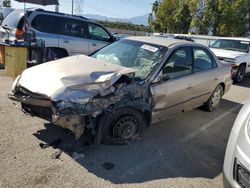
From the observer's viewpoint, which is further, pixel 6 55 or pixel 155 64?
pixel 6 55

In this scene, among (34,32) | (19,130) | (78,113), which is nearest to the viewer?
(78,113)

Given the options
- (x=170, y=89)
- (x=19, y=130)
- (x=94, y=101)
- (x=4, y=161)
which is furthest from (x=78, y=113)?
(x=170, y=89)

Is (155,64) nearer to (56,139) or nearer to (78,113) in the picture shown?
(78,113)

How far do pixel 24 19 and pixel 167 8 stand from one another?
28897mm

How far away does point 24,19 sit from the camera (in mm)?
8086

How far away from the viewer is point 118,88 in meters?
3.86

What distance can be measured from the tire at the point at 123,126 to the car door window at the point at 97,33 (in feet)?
19.3

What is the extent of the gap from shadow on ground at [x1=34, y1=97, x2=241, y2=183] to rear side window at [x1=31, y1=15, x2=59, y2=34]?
4581 mm

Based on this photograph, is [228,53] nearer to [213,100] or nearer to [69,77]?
[213,100]

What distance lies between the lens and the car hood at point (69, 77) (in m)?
3.65

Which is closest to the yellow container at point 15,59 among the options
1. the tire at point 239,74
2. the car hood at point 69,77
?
the car hood at point 69,77

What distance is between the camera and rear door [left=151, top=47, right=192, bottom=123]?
4.43 meters

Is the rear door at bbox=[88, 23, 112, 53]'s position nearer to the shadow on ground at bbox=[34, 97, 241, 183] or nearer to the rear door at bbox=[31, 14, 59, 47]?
the rear door at bbox=[31, 14, 59, 47]

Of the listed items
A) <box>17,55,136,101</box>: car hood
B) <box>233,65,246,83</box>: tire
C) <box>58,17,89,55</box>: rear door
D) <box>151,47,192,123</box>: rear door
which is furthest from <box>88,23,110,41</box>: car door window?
<box>233,65,246,83</box>: tire
